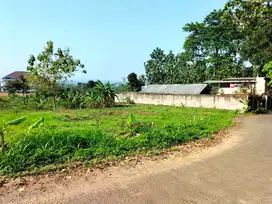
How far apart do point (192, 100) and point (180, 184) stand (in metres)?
15.2

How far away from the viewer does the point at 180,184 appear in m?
3.65

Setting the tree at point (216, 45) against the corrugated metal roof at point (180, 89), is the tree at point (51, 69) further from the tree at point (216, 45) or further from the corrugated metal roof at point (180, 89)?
the tree at point (216, 45)

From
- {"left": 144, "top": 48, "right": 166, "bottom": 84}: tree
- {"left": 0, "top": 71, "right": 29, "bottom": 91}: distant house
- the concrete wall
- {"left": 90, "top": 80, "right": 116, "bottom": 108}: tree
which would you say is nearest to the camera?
the concrete wall

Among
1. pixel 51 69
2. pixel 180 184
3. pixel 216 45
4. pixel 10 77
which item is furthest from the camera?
pixel 10 77

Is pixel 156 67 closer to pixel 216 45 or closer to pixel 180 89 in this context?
pixel 216 45

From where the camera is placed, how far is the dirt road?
3170 millimetres

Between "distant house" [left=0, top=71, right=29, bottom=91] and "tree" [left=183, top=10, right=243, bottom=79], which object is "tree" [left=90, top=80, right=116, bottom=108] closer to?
"tree" [left=183, top=10, right=243, bottom=79]

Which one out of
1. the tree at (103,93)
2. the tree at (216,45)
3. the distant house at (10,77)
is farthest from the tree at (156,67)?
the distant house at (10,77)

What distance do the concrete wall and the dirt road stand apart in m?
10.8

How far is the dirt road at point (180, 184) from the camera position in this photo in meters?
3.17

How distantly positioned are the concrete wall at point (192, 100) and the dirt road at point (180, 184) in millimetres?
10834

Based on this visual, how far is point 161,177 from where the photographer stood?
395 centimetres

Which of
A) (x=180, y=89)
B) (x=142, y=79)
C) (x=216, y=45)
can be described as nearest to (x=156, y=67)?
(x=142, y=79)

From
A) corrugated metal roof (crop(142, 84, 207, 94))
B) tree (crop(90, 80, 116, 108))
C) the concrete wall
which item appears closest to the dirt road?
the concrete wall
